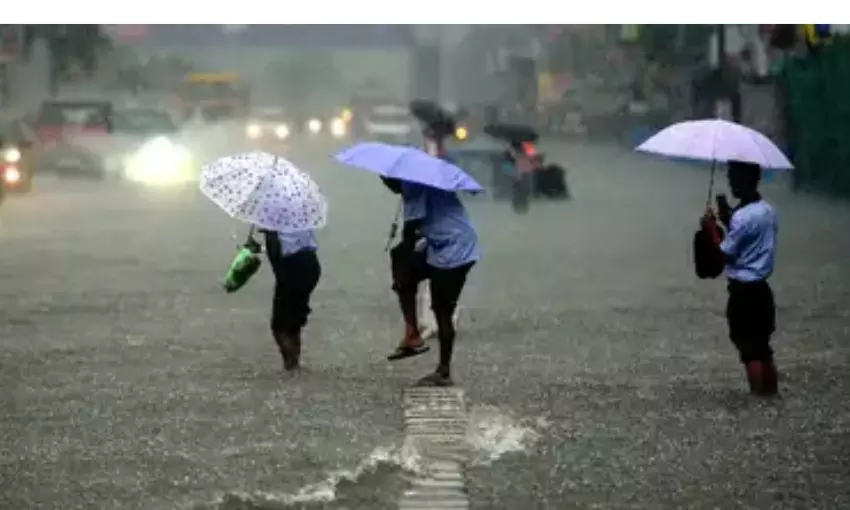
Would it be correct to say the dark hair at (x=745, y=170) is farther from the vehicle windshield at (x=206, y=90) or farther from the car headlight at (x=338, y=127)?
the vehicle windshield at (x=206, y=90)

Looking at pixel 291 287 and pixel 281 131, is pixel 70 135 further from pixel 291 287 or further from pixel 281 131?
pixel 291 287

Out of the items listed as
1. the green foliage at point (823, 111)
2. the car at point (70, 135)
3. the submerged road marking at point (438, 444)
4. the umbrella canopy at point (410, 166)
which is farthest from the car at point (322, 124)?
the green foliage at point (823, 111)

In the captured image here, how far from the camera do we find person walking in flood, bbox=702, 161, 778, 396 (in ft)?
13.8

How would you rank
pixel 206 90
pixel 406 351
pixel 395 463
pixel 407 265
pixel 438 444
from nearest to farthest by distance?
pixel 395 463, pixel 438 444, pixel 407 265, pixel 406 351, pixel 206 90

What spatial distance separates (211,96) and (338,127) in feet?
1.34

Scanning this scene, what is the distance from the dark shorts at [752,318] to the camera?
14.0 feet

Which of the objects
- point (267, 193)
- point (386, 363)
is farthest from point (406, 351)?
point (267, 193)

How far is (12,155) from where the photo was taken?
4.65 meters

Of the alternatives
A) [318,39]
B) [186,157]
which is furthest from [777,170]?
[186,157]

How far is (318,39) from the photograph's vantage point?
453 cm

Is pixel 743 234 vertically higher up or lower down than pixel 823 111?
lower down

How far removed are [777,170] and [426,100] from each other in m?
1.02

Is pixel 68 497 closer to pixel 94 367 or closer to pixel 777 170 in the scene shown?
pixel 94 367

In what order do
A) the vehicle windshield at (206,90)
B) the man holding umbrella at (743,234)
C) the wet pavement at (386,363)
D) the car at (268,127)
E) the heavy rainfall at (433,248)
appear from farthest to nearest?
the vehicle windshield at (206,90) < the car at (268,127) < the man holding umbrella at (743,234) < the heavy rainfall at (433,248) < the wet pavement at (386,363)
